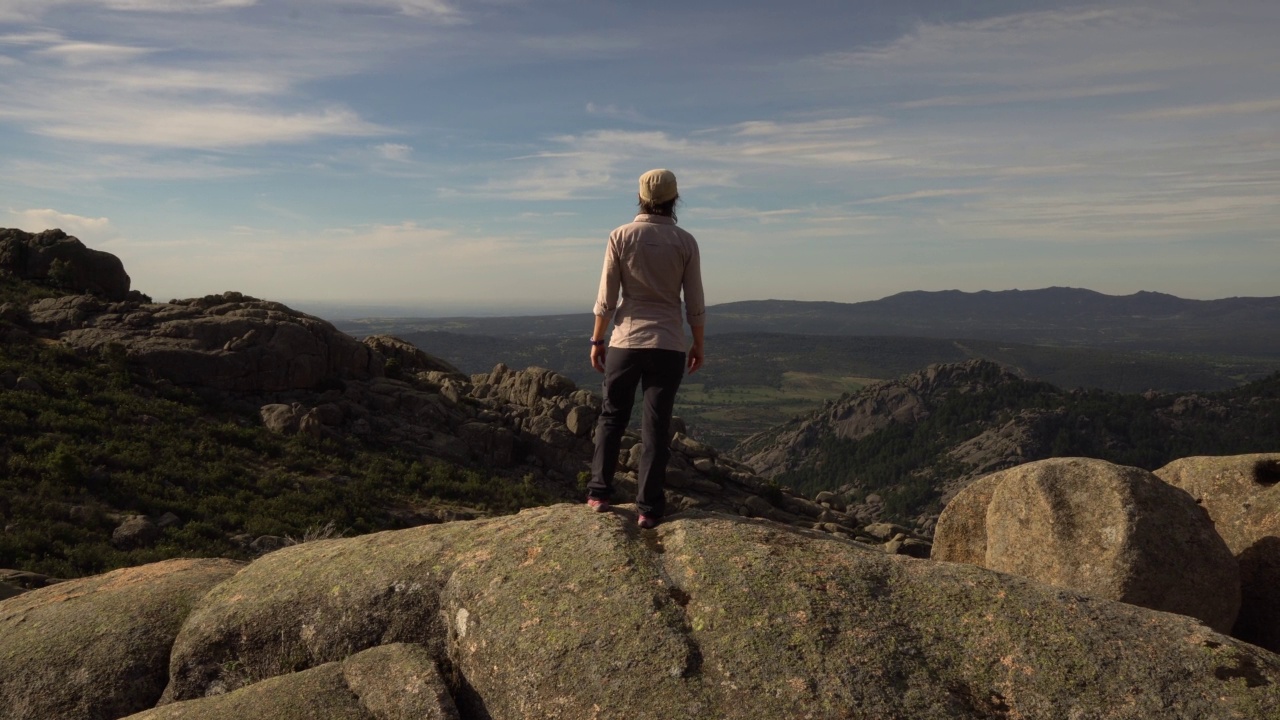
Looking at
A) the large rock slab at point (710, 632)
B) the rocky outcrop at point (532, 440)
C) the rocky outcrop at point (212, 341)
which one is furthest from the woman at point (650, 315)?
the rocky outcrop at point (212, 341)

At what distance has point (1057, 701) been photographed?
565cm

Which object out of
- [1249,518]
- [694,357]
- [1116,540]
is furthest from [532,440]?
[1116,540]

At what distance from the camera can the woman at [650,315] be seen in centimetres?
841

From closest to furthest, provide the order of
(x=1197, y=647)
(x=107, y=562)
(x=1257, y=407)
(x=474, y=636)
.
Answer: (x=1197, y=647) < (x=474, y=636) < (x=107, y=562) < (x=1257, y=407)

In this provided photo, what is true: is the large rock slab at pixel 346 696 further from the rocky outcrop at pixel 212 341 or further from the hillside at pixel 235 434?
the rocky outcrop at pixel 212 341

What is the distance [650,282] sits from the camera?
8.38m

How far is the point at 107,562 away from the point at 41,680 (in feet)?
51.8

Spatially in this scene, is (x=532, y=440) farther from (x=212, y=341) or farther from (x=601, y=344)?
(x=601, y=344)

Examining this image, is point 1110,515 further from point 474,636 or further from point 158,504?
point 158,504

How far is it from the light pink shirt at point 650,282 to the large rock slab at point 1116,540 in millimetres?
5484

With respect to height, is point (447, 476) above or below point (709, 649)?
below

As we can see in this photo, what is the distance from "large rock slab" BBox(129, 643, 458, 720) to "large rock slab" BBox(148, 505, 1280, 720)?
23 cm

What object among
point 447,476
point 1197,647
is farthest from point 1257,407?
point 1197,647

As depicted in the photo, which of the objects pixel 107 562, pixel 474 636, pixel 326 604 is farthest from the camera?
pixel 107 562
